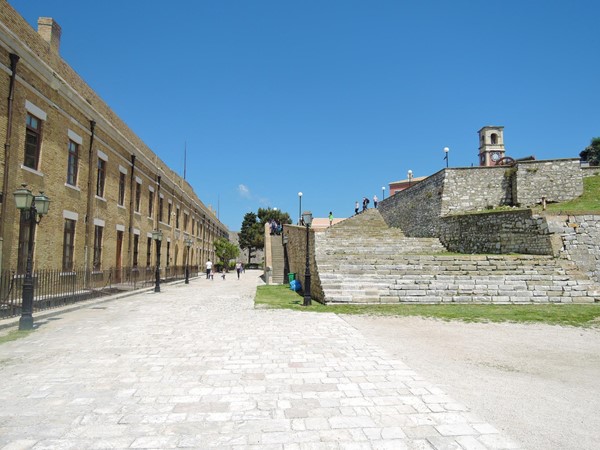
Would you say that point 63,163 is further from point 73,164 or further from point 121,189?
point 121,189

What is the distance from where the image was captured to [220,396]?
14.6 feet

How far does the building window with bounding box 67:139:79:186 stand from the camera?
15.0m

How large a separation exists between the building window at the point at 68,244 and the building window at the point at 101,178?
2.84 meters

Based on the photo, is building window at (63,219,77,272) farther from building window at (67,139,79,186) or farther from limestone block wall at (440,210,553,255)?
limestone block wall at (440,210,553,255)

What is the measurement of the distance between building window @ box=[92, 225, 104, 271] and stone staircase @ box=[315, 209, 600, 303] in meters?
10.5

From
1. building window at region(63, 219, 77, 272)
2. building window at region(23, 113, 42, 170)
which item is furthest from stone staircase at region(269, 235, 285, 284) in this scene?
building window at region(23, 113, 42, 170)

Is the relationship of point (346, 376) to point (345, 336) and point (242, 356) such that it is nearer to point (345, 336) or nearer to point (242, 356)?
point (242, 356)

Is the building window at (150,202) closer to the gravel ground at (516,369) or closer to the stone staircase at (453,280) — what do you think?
the stone staircase at (453,280)

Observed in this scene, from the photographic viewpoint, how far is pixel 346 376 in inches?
206

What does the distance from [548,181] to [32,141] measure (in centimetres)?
2508

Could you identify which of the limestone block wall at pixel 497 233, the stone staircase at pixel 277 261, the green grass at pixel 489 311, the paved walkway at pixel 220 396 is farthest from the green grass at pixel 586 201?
the stone staircase at pixel 277 261

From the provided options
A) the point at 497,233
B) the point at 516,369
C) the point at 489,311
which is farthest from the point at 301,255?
the point at 516,369

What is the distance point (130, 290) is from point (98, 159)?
6.61 metres

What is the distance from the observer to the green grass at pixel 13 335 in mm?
7562
